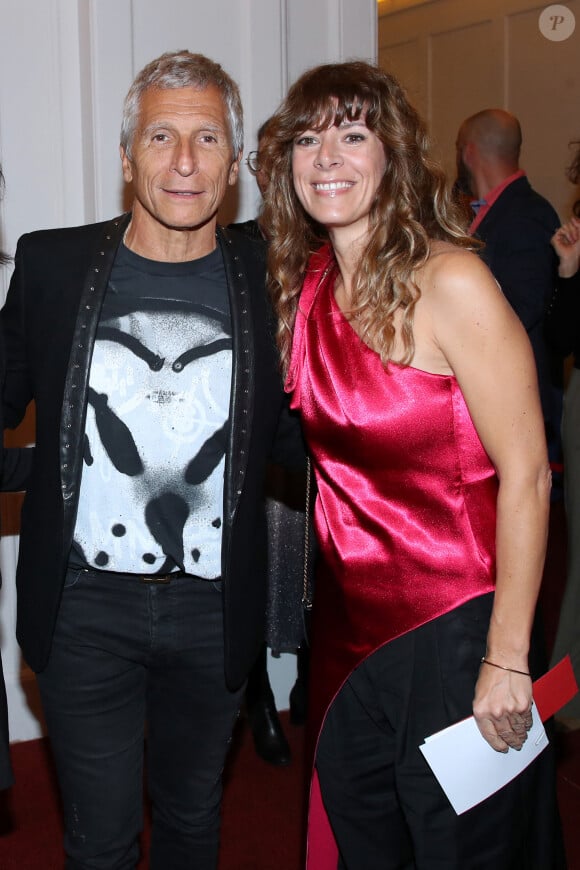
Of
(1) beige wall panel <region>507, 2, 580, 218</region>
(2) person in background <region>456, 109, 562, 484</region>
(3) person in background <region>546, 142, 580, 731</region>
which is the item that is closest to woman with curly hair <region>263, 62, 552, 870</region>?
(3) person in background <region>546, 142, 580, 731</region>

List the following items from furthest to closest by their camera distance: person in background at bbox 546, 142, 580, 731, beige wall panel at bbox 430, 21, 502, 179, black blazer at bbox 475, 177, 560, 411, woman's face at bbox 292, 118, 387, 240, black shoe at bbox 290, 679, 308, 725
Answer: beige wall panel at bbox 430, 21, 502, 179
black blazer at bbox 475, 177, 560, 411
black shoe at bbox 290, 679, 308, 725
person in background at bbox 546, 142, 580, 731
woman's face at bbox 292, 118, 387, 240

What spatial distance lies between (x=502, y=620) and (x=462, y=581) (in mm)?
97

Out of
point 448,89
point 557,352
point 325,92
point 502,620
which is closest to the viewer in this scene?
point 502,620

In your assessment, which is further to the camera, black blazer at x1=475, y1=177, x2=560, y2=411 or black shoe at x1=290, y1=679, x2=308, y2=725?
black blazer at x1=475, y1=177, x2=560, y2=411

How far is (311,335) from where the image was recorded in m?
1.84

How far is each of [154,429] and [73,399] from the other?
0.15m

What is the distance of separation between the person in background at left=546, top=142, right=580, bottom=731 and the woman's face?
1.53m

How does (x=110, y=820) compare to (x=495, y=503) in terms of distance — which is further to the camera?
(x=110, y=820)

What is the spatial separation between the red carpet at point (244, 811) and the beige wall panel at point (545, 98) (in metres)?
3.77

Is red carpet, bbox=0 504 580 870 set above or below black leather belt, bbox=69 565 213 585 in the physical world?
below

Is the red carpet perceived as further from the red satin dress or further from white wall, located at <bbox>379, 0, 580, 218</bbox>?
white wall, located at <bbox>379, 0, 580, 218</bbox>

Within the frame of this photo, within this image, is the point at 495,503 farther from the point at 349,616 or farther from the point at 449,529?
the point at 349,616

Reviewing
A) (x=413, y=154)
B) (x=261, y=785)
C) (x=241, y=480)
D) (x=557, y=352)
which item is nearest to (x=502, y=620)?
(x=241, y=480)

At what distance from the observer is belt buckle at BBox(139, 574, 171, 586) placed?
183cm
